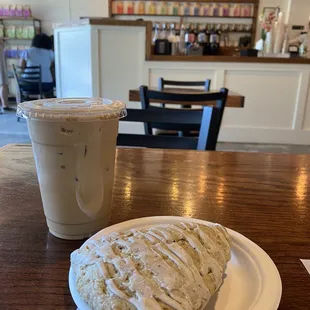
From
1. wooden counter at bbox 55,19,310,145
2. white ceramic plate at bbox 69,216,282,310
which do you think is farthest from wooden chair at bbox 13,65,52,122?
white ceramic plate at bbox 69,216,282,310

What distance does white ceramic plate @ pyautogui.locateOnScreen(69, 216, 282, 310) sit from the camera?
363 mm

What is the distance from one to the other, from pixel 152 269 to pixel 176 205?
0.36 m

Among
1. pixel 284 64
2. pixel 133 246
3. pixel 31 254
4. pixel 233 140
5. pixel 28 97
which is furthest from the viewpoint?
pixel 28 97

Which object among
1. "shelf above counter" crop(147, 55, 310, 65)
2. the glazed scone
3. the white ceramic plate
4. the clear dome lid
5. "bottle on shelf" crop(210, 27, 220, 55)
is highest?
"bottle on shelf" crop(210, 27, 220, 55)

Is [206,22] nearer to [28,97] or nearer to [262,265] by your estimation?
[28,97]

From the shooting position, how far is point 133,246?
370 millimetres

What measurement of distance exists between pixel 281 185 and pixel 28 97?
20.4 ft

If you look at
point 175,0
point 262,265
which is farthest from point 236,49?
point 262,265

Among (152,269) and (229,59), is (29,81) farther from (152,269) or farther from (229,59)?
(152,269)

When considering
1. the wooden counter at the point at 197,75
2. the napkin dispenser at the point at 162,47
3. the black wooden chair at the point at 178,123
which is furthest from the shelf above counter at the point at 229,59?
the black wooden chair at the point at 178,123

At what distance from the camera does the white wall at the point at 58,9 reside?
7.01 meters

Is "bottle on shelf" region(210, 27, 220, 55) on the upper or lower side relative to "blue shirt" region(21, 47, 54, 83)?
upper

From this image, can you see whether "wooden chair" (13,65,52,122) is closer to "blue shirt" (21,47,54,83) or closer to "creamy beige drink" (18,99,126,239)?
"blue shirt" (21,47,54,83)

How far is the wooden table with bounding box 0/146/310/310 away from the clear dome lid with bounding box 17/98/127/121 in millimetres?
201
